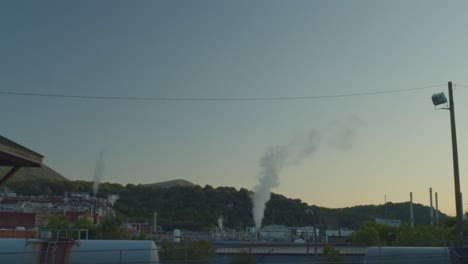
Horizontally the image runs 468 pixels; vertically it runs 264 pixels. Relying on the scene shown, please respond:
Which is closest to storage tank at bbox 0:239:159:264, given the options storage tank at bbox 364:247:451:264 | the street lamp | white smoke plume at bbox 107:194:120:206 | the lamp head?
storage tank at bbox 364:247:451:264

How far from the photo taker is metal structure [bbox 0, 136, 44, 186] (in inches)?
522

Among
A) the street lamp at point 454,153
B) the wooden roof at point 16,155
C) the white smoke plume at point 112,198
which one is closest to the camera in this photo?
the wooden roof at point 16,155

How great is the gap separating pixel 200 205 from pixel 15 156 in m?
139

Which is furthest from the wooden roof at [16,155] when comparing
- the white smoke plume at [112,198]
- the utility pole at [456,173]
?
the white smoke plume at [112,198]

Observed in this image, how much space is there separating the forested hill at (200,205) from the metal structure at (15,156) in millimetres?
123033

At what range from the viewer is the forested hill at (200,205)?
146 m

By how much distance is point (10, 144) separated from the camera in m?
13.6

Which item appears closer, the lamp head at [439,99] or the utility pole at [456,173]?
the utility pole at [456,173]

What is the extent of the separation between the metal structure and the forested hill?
123033mm

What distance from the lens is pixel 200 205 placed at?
151m

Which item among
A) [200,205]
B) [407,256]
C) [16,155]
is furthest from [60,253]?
[200,205]

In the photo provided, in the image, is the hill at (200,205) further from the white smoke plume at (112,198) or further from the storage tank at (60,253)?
the storage tank at (60,253)

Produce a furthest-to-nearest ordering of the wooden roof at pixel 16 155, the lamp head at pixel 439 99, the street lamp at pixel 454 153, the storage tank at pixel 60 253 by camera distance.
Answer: the lamp head at pixel 439 99 → the street lamp at pixel 454 153 → the storage tank at pixel 60 253 → the wooden roof at pixel 16 155

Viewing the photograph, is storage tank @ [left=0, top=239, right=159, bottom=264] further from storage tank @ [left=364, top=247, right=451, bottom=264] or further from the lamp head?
the lamp head
